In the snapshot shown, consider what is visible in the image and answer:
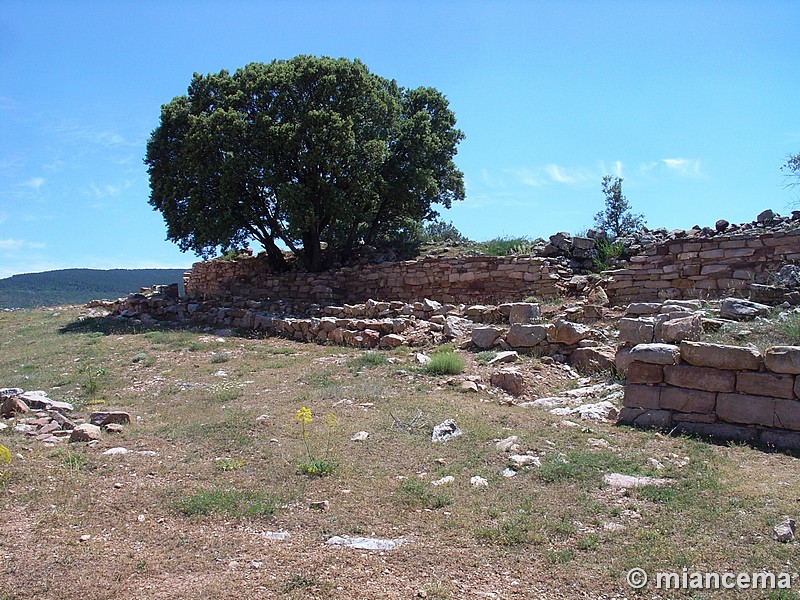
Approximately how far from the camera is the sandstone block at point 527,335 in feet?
30.1

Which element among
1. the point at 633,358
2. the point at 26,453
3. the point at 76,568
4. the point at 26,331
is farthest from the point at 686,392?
the point at 26,331

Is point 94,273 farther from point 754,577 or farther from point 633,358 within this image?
point 754,577

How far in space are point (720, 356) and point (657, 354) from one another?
1.89 ft

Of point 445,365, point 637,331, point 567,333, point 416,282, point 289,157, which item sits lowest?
point 445,365

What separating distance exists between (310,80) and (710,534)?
15142mm

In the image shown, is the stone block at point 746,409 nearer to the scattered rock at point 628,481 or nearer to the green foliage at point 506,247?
the scattered rock at point 628,481

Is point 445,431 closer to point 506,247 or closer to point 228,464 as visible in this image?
point 228,464

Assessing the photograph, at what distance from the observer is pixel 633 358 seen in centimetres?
650

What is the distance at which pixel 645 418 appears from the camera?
6.28m

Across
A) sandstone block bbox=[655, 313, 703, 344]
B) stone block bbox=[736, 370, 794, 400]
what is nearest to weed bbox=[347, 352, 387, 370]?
sandstone block bbox=[655, 313, 703, 344]

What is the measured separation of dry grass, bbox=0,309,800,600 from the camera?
139 inches

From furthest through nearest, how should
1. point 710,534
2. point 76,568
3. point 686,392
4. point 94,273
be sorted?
point 94,273, point 686,392, point 710,534, point 76,568

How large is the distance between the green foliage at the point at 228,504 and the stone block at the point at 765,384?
433 centimetres

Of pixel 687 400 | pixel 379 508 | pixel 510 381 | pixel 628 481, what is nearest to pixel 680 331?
pixel 687 400
